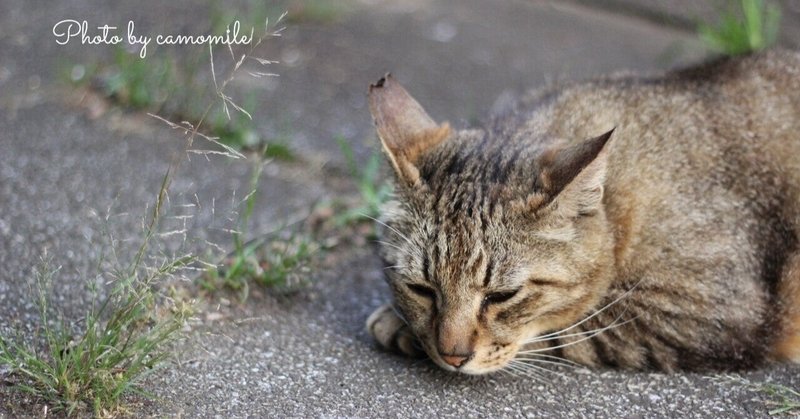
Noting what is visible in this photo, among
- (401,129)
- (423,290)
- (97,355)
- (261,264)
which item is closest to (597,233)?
(423,290)

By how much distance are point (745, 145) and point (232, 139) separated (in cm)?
247

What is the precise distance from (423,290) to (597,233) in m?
0.63

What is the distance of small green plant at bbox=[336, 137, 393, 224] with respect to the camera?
463 centimetres

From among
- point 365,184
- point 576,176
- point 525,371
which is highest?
point 576,176

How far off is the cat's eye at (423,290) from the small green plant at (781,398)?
3.81 feet

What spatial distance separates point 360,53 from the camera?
6.22 meters

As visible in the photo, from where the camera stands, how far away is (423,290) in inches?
137

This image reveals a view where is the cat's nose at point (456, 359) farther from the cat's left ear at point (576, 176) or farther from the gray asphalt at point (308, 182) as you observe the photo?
the cat's left ear at point (576, 176)

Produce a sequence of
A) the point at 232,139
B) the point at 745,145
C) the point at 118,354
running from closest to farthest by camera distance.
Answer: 1. the point at 118,354
2. the point at 745,145
3. the point at 232,139

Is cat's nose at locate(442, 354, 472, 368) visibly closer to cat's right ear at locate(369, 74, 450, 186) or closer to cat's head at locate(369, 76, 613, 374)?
cat's head at locate(369, 76, 613, 374)

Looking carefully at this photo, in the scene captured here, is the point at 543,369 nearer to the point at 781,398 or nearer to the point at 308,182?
the point at 781,398

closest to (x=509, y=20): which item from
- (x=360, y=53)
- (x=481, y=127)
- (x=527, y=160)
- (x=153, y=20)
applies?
(x=360, y=53)

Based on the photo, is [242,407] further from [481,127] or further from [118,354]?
[481,127]

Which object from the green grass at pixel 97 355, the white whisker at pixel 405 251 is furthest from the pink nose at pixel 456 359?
the green grass at pixel 97 355
